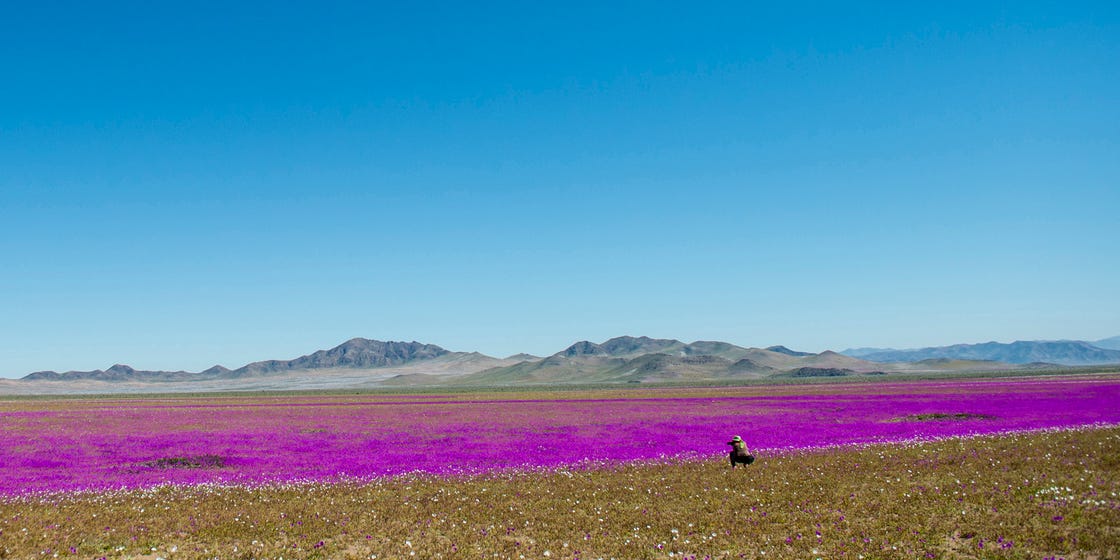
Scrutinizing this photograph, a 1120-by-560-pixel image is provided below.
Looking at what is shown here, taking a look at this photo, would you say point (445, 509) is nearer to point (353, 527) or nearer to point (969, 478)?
point (353, 527)

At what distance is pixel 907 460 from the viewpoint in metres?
21.6

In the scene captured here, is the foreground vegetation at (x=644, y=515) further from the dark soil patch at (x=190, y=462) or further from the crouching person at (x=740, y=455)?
the dark soil patch at (x=190, y=462)

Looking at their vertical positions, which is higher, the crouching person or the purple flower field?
the crouching person

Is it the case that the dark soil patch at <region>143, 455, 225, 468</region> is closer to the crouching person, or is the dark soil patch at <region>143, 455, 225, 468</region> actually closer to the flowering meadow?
the flowering meadow

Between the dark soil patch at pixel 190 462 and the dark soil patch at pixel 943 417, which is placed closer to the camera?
the dark soil patch at pixel 190 462

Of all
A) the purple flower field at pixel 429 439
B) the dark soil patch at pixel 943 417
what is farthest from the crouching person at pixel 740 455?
the dark soil patch at pixel 943 417

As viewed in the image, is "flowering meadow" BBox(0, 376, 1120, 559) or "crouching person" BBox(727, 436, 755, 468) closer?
"flowering meadow" BBox(0, 376, 1120, 559)

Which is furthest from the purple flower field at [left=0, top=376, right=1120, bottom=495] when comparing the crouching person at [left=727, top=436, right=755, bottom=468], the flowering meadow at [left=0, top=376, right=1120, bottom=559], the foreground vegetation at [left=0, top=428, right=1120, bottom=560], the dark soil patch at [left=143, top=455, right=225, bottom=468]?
the crouching person at [left=727, top=436, right=755, bottom=468]

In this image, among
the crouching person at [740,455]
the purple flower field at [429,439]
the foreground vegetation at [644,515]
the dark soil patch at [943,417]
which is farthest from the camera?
the dark soil patch at [943,417]

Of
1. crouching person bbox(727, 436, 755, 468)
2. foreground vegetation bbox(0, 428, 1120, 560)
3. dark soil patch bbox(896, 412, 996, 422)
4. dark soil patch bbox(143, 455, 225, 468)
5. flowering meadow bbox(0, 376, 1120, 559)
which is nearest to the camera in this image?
foreground vegetation bbox(0, 428, 1120, 560)

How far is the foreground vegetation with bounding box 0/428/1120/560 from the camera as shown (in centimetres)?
1361

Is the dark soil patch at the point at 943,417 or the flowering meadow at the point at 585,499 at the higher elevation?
the flowering meadow at the point at 585,499

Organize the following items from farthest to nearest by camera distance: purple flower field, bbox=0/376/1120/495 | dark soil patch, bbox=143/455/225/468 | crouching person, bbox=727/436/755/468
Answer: dark soil patch, bbox=143/455/225/468
purple flower field, bbox=0/376/1120/495
crouching person, bbox=727/436/755/468

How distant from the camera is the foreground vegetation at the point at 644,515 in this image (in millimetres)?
13609
